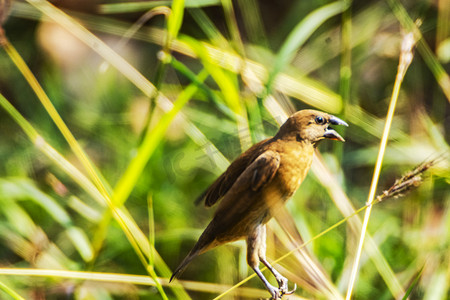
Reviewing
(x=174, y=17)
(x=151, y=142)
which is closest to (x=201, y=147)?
(x=151, y=142)

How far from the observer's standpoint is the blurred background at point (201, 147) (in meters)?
0.96

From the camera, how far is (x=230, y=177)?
1.77 feet

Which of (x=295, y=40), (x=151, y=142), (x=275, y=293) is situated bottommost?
(x=275, y=293)

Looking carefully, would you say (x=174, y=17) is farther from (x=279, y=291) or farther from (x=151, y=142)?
(x=279, y=291)

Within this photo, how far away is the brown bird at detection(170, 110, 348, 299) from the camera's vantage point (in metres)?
0.50

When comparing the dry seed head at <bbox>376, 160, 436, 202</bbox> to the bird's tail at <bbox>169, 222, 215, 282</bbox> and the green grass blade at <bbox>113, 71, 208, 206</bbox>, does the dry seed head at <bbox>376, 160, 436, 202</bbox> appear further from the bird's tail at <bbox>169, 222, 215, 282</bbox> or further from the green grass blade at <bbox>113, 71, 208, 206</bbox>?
the green grass blade at <bbox>113, 71, 208, 206</bbox>

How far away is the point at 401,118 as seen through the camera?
186 centimetres

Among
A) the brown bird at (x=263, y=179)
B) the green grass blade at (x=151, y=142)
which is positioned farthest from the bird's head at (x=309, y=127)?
the green grass blade at (x=151, y=142)

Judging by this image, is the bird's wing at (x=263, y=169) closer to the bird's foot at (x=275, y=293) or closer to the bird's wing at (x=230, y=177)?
the bird's wing at (x=230, y=177)

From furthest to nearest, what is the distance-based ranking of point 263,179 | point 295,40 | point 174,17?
point 295,40 < point 174,17 < point 263,179

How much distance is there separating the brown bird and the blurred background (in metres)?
0.22

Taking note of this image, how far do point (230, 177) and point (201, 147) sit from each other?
0.86 feet

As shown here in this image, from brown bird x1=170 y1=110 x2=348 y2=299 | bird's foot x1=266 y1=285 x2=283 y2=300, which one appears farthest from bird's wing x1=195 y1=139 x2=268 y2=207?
bird's foot x1=266 y1=285 x2=283 y2=300

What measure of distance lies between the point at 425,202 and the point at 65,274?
102 centimetres
